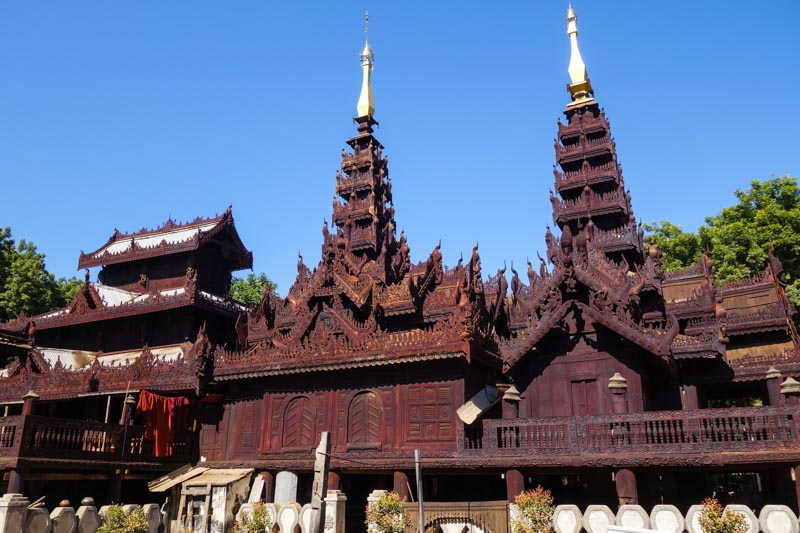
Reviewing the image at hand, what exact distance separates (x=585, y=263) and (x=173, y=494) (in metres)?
16.5

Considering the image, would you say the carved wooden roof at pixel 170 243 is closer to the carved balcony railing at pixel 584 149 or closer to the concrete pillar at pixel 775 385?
the carved balcony railing at pixel 584 149

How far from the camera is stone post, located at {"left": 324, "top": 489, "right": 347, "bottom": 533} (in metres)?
16.6

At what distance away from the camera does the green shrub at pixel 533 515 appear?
1558 cm

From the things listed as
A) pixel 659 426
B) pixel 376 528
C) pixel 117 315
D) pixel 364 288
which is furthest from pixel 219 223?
pixel 659 426

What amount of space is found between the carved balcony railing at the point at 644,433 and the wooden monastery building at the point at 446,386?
5cm

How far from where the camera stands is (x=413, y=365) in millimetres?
20953

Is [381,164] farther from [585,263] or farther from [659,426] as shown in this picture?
[659,426]

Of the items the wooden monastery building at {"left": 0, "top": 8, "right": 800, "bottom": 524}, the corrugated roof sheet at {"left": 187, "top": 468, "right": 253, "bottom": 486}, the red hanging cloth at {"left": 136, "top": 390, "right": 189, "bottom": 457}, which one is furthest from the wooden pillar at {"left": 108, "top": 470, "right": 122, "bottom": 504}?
the corrugated roof sheet at {"left": 187, "top": 468, "right": 253, "bottom": 486}

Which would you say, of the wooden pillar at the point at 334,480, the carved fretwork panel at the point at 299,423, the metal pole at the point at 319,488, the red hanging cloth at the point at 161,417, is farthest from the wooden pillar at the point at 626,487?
the red hanging cloth at the point at 161,417

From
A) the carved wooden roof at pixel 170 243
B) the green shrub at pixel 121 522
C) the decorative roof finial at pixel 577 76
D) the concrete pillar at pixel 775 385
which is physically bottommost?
the green shrub at pixel 121 522

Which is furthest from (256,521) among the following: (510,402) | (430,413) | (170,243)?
(170,243)

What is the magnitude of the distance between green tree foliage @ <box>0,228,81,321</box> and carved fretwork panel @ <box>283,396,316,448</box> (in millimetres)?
27923

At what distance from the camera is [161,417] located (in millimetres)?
25250

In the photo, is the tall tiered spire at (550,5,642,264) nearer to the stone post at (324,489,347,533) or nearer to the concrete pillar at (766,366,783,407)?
the concrete pillar at (766,366,783,407)
